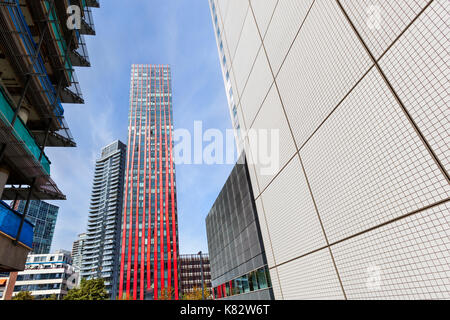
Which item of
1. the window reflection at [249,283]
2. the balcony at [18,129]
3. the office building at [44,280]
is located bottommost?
the window reflection at [249,283]

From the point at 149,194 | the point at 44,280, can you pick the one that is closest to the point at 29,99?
the point at 149,194

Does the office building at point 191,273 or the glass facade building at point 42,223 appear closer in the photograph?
the office building at point 191,273

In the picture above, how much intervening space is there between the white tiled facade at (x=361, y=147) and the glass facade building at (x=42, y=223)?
8767 inches

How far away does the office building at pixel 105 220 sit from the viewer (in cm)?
13209

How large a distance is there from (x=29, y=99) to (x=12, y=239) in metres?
7.82

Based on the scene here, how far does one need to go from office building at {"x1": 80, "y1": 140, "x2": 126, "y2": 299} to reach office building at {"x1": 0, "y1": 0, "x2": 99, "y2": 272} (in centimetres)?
12906

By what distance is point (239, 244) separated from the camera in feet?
75.0

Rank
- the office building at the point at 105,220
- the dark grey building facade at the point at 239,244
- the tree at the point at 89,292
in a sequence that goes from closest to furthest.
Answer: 1. the dark grey building facade at the point at 239,244
2. the tree at the point at 89,292
3. the office building at the point at 105,220

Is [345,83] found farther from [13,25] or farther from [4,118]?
[13,25]

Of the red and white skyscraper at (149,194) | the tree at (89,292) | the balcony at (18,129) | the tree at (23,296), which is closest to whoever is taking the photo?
the balcony at (18,129)

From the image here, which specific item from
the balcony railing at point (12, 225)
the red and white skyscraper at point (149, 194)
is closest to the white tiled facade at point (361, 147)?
the balcony railing at point (12, 225)

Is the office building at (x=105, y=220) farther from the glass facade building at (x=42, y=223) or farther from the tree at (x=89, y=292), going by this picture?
the tree at (x=89, y=292)

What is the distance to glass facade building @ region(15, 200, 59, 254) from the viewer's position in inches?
6860
